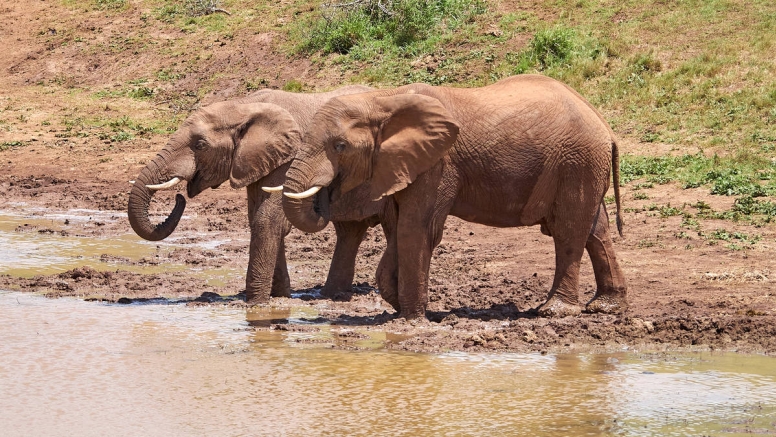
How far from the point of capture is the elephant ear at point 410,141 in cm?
895

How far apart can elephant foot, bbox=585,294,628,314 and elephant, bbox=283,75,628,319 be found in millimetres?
12

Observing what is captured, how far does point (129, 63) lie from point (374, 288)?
1337 cm

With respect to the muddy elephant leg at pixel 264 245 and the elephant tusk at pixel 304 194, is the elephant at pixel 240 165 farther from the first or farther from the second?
the elephant tusk at pixel 304 194

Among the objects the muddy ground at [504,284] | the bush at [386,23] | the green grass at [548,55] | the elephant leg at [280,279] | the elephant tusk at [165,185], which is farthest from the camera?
the bush at [386,23]

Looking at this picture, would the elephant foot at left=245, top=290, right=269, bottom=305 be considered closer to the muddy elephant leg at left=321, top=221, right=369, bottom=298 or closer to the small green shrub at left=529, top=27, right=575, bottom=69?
the muddy elephant leg at left=321, top=221, right=369, bottom=298

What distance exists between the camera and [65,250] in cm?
1352

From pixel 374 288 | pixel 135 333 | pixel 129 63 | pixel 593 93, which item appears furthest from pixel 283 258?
pixel 129 63

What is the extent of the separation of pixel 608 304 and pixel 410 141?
2.25m

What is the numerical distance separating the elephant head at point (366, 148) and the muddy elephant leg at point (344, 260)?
6.69 ft

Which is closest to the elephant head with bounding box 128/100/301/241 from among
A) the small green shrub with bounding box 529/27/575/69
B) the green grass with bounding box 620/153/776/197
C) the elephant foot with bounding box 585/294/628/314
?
the elephant foot with bounding box 585/294/628/314

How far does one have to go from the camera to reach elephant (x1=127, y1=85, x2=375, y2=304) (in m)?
10.4

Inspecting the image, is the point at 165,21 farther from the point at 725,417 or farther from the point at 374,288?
the point at 725,417

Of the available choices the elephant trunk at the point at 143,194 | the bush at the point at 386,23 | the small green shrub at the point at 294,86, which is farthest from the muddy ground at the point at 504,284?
the bush at the point at 386,23

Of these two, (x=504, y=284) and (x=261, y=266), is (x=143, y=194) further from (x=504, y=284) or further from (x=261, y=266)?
(x=504, y=284)
